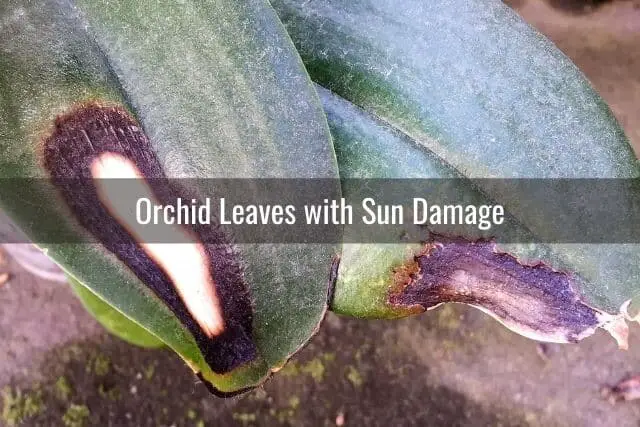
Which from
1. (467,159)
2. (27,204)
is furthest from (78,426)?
(467,159)

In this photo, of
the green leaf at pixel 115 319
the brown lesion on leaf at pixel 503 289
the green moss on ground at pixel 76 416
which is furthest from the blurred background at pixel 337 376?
the brown lesion on leaf at pixel 503 289

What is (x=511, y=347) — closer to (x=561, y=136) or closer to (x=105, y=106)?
(x=561, y=136)

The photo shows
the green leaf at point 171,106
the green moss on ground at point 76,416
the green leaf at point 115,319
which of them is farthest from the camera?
the green moss on ground at point 76,416

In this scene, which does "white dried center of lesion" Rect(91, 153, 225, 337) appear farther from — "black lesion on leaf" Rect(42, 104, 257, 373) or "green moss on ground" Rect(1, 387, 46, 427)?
"green moss on ground" Rect(1, 387, 46, 427)

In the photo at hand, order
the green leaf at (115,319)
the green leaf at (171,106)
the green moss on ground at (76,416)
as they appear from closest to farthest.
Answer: the green leaf at (171,106) → the green leaf at (115,319) → the green moss on ground at (76,416)

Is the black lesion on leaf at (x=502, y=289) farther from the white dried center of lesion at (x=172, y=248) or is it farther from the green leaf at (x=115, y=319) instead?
the green leaf at (x=115, y=319)

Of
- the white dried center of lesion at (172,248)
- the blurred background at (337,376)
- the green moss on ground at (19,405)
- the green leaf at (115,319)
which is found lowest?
the green moss on ground at (19,405)

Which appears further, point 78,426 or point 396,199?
point 78,426
